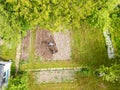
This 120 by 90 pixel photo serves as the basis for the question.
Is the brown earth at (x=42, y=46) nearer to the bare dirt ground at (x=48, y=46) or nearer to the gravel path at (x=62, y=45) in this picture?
the bare dirt ground at (x=48, y=46)

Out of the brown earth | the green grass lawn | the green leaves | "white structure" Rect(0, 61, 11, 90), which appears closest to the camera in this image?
"white structure" Rect(0, 61, 11, 90)

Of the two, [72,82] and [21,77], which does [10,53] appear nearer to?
[21,77]

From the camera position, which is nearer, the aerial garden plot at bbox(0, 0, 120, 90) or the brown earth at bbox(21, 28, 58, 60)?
the aerial garden plot at bbox(0, 0, 120, 90)

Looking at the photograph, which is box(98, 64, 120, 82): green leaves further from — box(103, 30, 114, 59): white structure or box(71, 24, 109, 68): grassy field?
box(103, 30, 114, 59): white structure

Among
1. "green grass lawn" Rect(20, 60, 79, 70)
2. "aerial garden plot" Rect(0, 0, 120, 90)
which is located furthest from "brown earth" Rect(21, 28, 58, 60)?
"green grass lawn" Rect(20, 60, 79, 70)

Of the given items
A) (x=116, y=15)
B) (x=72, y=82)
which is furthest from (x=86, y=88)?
(x=116, y=15)

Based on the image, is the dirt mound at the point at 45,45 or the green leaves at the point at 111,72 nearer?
the green leaves at the point at 111,72

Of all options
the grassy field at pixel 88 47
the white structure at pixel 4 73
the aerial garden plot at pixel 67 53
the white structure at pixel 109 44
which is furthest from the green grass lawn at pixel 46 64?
the white structure at pixel 109 44
